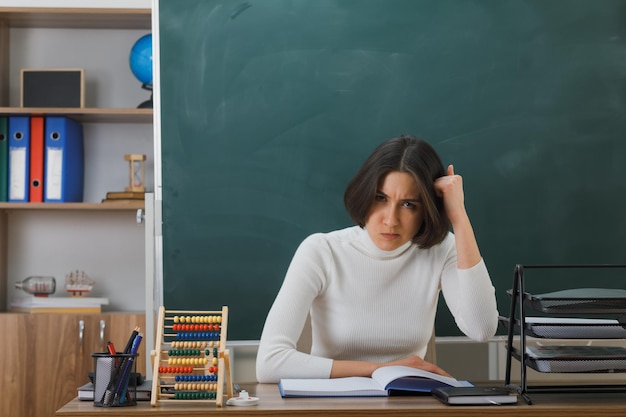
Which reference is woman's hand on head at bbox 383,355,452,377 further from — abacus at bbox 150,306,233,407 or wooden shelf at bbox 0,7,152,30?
wooden shelf at bbox 0,7,152,30

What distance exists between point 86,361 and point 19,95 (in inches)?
49.9

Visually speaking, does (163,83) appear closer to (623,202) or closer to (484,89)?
(484,89)

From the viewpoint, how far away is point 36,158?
3.62 meters

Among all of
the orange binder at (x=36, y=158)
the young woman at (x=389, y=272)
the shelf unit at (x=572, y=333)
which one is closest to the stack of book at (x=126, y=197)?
the orange binder at (x=36, y=158)

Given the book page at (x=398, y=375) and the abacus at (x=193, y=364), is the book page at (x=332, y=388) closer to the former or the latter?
the book page at (x=398, y=375)

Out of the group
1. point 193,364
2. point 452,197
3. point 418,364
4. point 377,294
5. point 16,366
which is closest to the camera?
point 193,364

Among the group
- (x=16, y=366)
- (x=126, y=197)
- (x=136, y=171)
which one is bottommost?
(x=16, y=366)

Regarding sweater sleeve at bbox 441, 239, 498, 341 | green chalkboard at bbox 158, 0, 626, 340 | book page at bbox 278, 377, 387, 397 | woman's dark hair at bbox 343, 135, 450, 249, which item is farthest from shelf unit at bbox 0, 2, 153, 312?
book page at bbox 278, 377, 387, 397

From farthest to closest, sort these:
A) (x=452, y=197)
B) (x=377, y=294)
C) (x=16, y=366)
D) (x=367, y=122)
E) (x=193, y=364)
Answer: (x=16, y=366)
(x=367, y=122)
(x=377, y=294)
(x=452, y=197)
(x=193, y=364)

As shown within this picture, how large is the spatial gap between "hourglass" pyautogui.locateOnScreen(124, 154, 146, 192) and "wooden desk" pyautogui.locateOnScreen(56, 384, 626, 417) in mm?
1987

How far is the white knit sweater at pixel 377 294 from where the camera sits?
2277mm

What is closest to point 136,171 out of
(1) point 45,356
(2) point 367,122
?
(1) point 45,356

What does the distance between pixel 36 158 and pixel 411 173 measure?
200 centimetres

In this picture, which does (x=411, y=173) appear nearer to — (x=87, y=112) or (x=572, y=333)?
(x=572, y=333)
